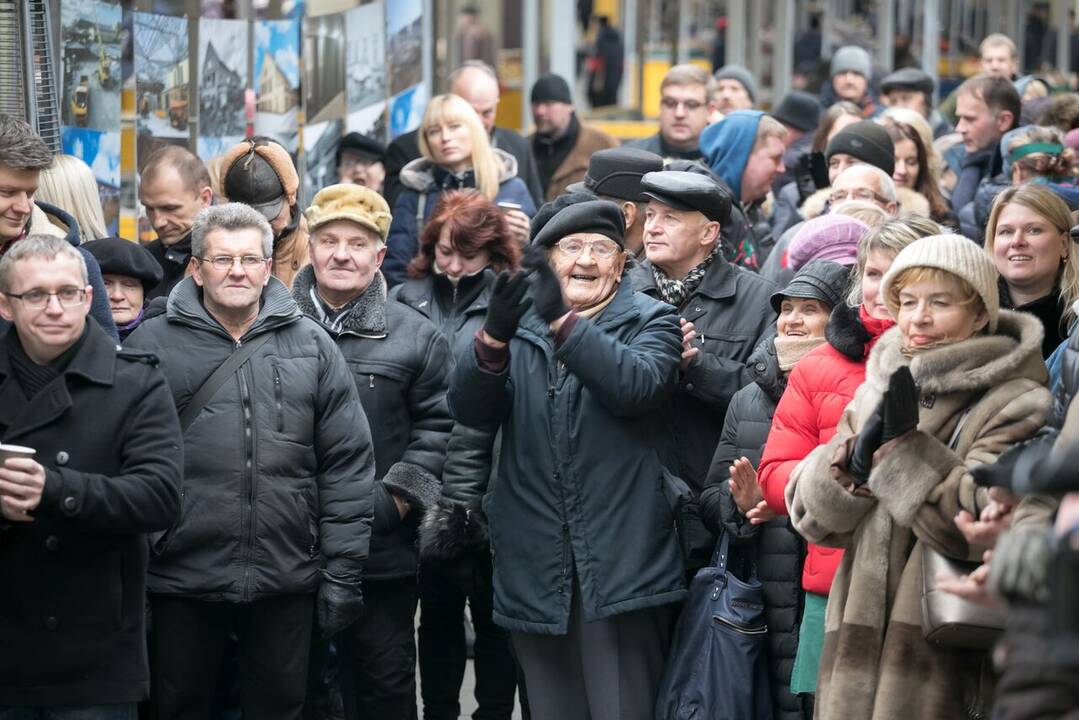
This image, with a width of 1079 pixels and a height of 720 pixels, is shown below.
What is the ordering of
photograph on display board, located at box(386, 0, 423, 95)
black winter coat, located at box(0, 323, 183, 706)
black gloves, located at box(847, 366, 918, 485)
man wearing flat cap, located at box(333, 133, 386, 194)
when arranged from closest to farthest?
black gloves, located at box(847, 366, 918, 485) → black winter coat, located at box(0, 323, 183, 706) → man wearing flat cap, located at box(333, 133, 386, 194) → photograph on display board, located at box(386, 0, 423, 95)

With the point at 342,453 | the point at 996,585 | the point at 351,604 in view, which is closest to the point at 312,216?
the point at 342,453

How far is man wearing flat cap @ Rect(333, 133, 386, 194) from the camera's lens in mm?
9633

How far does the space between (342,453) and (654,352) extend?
1.03 m

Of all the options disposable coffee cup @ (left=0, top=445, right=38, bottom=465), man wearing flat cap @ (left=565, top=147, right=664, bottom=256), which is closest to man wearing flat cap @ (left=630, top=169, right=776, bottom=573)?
man wearing flat cap @ (left=565, top=147, right=664, bottom=256)

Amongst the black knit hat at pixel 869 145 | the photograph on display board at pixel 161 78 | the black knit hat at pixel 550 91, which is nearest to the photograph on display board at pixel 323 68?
the photograph on display board at pixel 161 78

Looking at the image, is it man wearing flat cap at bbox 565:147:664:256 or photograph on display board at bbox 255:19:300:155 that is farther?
photograph on display board at bbox 255:19:300:155

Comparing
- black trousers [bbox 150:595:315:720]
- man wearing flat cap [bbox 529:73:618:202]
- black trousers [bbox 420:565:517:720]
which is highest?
man wearing flat cap [bbox 529:73:618:202]

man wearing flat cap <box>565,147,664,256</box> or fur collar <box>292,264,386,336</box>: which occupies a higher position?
man wearing flat cap <box>565,147,664,256</box>

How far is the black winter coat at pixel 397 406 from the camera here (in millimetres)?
6238

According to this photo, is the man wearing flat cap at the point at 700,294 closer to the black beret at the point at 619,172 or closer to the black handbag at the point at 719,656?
the black handbag at the point at 719,656

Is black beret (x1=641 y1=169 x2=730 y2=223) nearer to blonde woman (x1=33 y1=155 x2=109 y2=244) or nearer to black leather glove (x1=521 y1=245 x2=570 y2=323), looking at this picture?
black leather glove (x1=521 y1=245 x2=570 y2=323)

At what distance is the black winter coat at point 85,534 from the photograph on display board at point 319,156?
4.32 m

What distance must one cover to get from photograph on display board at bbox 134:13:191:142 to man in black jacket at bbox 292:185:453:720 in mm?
1940

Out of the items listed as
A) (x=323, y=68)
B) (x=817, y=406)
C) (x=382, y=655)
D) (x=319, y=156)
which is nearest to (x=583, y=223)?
(x=817, y=406)
